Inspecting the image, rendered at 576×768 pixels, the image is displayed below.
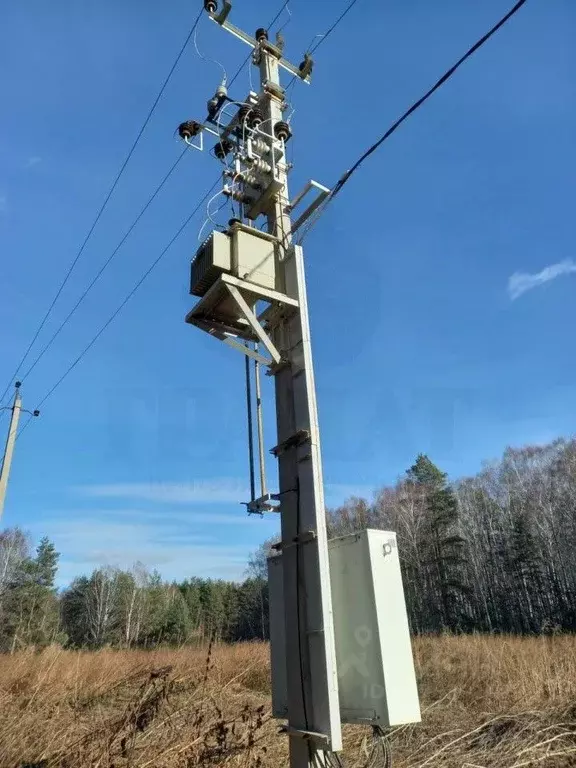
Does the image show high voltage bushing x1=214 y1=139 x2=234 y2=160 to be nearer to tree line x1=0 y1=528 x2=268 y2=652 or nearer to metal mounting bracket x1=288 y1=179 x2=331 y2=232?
metal mounting bracket x1=288 y1=179 x2=331 y2=232

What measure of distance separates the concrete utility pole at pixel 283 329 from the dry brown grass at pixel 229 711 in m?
0.78

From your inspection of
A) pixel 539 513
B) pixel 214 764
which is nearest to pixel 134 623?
pixel 539 513

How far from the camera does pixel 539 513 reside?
1350 inches

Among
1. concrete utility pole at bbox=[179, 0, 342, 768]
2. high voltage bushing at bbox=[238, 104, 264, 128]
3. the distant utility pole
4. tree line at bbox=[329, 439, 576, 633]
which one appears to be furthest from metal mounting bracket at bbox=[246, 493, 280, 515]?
tree line at bbox=[329, 439, 576, 633]

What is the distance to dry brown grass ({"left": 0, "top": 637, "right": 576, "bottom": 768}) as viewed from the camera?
4086mm

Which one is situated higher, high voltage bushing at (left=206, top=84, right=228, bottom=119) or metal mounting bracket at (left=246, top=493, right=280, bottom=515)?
high voltage bushing at (left=206, top=84, right=228, bottom=119)

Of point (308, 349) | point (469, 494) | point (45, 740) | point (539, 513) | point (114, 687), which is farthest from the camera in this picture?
point (469, 494)

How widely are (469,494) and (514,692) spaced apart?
3192 centimetres

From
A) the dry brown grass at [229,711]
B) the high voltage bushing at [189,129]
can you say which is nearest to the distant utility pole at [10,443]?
the dry brown grass at [229,711]

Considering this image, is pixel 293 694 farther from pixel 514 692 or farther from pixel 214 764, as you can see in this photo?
pixel 514 692

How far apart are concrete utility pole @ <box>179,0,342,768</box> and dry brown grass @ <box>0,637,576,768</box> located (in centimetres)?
78

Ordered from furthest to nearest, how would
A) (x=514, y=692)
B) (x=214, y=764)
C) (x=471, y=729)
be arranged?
(x=514, y=692) → (x=471, y=729) → (x=214, y=764)

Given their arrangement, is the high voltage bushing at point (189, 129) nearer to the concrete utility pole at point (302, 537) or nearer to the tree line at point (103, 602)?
the concrete utility pole at point (302, 537)

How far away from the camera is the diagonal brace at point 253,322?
3990 mm
